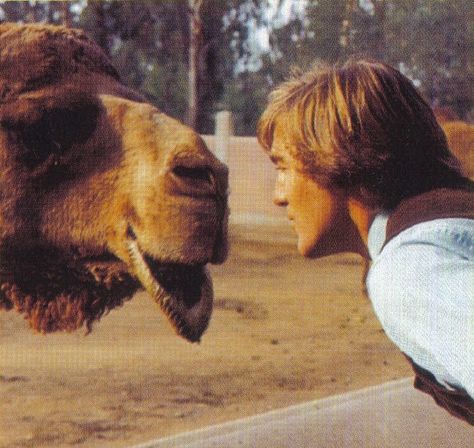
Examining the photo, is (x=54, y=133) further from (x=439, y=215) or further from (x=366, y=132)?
(x=439, y=215)

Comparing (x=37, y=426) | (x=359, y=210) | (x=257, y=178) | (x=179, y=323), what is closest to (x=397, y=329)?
(x=359, y=210)

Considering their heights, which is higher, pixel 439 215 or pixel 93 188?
pixel 439 215

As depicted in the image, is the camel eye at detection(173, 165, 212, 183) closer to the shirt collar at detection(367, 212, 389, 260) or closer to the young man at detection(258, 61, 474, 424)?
the young man at detection(258, 61, 474, 424)

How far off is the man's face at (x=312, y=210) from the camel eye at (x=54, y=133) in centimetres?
49

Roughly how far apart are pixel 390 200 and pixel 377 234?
0.15ft

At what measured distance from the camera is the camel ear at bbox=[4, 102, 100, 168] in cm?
154

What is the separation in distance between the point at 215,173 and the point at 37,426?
91cm

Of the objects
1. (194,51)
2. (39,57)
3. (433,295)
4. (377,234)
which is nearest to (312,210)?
(377,234)

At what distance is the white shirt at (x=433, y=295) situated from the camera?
2.55ft

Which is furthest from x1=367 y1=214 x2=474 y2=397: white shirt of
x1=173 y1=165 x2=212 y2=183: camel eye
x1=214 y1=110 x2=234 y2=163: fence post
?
x1=214 y1=110 x2=234 y2=163: fence post

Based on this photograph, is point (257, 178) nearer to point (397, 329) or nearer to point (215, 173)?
point (215, 173)

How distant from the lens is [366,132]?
108 centimetres

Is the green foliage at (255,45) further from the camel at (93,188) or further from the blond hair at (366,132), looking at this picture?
the blond hair at (366,132)

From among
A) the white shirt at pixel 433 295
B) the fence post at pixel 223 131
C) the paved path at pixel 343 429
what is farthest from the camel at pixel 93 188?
the white shirt at pixel 433 295
